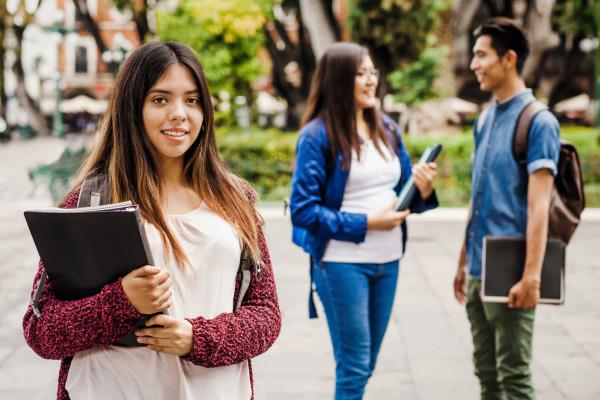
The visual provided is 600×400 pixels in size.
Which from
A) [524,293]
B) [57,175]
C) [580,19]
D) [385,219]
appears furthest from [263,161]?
[524,293]

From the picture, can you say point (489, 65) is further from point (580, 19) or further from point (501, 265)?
point (580, 19)

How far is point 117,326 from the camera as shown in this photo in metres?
1.78

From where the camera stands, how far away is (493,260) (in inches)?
129

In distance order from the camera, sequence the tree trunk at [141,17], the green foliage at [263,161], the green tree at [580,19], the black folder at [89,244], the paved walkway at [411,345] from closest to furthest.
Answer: the black folder at [89,244] → the paved walkway at [411,345] → the green foliage at [263,161] → the green tree at [580,19] → the tree trunk at [141,17]

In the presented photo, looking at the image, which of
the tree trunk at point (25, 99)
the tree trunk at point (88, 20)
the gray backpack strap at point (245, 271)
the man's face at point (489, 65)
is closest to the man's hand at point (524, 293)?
the man's face at point (489, 65)

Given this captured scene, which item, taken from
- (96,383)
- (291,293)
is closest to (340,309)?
(96,383)

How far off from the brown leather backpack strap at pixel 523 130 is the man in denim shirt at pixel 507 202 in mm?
22

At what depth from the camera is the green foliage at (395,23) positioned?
1494 cm

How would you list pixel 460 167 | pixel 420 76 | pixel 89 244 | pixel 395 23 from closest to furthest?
1. pixel 89 244
2. pixel 460 167
3. pixel 395 23
4. pixel 420 76

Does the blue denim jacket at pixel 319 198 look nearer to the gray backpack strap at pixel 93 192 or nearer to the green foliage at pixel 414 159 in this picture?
the gray backpack strap at pixel 93 192

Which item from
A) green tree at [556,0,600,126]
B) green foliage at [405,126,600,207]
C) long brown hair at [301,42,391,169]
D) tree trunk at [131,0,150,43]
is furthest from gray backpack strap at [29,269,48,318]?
tree trunk at [131,0,150,43]

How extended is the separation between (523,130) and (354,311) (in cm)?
105

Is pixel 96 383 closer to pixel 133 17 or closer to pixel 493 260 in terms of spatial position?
pixel 493 260

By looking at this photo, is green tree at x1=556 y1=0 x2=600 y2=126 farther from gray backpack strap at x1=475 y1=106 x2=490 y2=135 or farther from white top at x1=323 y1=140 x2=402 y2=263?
white top at x1=323 y1=140 x2=402 y2=263
